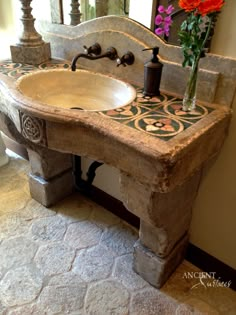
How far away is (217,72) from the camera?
1043 mm

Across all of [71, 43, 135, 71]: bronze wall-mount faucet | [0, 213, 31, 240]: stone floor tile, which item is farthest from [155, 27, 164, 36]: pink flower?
[0, 213, 31, 240]: stone floor tile

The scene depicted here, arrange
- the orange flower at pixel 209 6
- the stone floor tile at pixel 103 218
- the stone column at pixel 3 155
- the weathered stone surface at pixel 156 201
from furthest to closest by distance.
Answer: the stone column at pixel 3 155
the stone floor tile at pixel 103 218
the weathered stone surface at pixel 156 201
the orange flower at pixel 209 6

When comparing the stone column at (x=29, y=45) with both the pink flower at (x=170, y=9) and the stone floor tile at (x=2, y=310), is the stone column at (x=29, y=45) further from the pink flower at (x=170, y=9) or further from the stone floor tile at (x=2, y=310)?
the stone floor tile at (x=2, y=310)

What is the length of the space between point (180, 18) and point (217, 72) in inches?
9.4

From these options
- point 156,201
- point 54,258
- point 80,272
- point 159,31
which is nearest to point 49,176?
point 54,258

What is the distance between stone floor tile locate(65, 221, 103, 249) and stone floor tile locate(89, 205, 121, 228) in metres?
0.04

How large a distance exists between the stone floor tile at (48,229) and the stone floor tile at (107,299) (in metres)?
0.37

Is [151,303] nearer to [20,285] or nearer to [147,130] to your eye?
[20,285]

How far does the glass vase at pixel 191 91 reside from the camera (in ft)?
3.28

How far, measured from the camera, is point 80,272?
1.41 meters

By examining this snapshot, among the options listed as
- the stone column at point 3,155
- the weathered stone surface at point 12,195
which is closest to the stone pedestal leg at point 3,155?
the stone column at point 3,155

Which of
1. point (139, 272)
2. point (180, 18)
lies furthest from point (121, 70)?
point (139, 272)

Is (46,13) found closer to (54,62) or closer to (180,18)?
(54,62)

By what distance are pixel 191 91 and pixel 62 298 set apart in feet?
3.36
